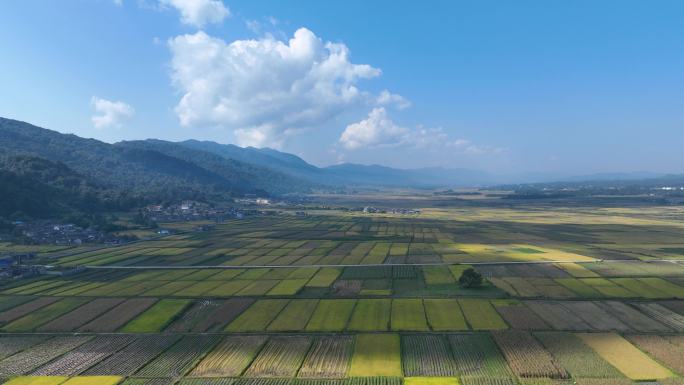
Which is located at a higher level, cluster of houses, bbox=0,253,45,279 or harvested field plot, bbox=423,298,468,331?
cluster of houses, bbox=0,253,45,279

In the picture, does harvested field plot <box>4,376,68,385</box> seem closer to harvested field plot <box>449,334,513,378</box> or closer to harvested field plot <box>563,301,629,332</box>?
harvested field plot <box>449,334,513,378</box>

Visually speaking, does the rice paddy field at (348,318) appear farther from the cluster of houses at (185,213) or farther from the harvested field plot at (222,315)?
the cluster of houses at (185,213)

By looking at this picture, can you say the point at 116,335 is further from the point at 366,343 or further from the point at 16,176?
the point at 16,176

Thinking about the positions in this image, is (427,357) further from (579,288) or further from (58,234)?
(58,234)

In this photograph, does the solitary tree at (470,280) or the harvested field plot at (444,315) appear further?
the solitary tree at (470,280)

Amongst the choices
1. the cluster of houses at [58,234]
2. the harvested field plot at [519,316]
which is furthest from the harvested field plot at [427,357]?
the cluster of houses at [58,234]

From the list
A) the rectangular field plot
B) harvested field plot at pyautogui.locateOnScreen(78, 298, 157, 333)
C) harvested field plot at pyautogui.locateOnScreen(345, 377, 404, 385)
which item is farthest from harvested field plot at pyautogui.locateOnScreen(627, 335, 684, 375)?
the rectangular field plot

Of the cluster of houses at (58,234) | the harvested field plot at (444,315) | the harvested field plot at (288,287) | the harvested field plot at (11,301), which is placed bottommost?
the harvested field plot at (444,315)
